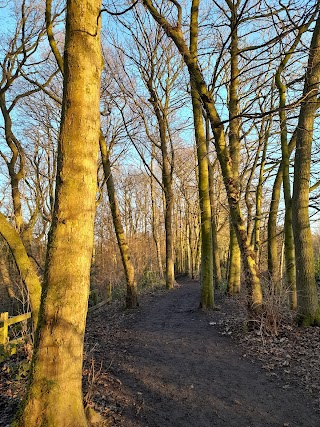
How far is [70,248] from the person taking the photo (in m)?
3.05

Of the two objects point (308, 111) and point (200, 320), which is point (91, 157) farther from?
point (200, 320)

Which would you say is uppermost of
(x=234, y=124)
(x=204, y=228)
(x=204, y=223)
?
(x=234, y=124)

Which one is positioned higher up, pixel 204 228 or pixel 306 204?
pixel 306 204

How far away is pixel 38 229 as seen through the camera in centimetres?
1978

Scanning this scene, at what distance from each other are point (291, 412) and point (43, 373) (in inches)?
119

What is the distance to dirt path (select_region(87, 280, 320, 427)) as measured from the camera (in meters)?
3.91

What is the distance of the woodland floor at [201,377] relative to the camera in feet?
12.9

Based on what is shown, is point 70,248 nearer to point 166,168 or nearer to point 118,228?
point 118,228

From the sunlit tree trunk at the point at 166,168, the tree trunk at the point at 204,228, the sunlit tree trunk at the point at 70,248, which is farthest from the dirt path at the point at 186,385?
the sunlit tree trunk at the point at 166,168

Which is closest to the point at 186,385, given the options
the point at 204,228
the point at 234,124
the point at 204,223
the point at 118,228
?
the point at 204,228

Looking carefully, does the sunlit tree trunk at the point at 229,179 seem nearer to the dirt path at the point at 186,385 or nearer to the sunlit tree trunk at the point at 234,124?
the sunlit tree trunk at the point at 234,124

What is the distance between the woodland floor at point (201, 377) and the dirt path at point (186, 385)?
12 millimetres

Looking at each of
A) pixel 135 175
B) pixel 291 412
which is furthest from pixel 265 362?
pixel 135 175

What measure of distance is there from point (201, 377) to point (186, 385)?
371 millimetres
